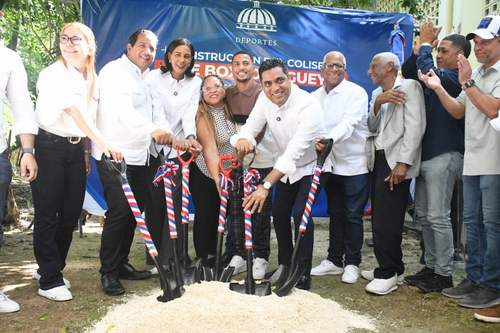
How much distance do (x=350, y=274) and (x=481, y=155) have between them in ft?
4.52

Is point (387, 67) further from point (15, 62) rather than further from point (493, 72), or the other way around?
point (15, 62)

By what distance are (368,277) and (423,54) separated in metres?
1.80

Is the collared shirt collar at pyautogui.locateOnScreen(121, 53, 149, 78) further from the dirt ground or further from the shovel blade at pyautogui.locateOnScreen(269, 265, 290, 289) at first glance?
the shovel blade at pyautogui.locateOnScreen(269, 265, 290, 289)

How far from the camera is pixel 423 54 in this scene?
11.2ft

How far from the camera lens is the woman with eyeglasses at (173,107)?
372cm

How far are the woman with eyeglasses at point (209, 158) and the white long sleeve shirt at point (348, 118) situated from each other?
0.79m

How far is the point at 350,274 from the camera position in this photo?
3916 millimetres

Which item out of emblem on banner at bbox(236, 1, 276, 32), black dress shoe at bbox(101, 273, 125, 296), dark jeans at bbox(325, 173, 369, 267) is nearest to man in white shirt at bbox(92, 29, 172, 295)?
black dress shoe at bbox(101, 273, 125, 296)

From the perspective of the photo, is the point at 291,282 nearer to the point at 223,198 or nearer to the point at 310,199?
the point at 310,199

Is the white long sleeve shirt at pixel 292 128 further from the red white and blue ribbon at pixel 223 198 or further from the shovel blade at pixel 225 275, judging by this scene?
the shovel blade at pixel 225 275

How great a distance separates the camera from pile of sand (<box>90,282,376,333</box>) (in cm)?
253

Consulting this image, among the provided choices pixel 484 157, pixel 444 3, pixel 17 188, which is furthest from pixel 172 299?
pixel 444 3

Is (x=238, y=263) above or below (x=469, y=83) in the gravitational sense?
below

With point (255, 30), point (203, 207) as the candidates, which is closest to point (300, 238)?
point (203, 207)
